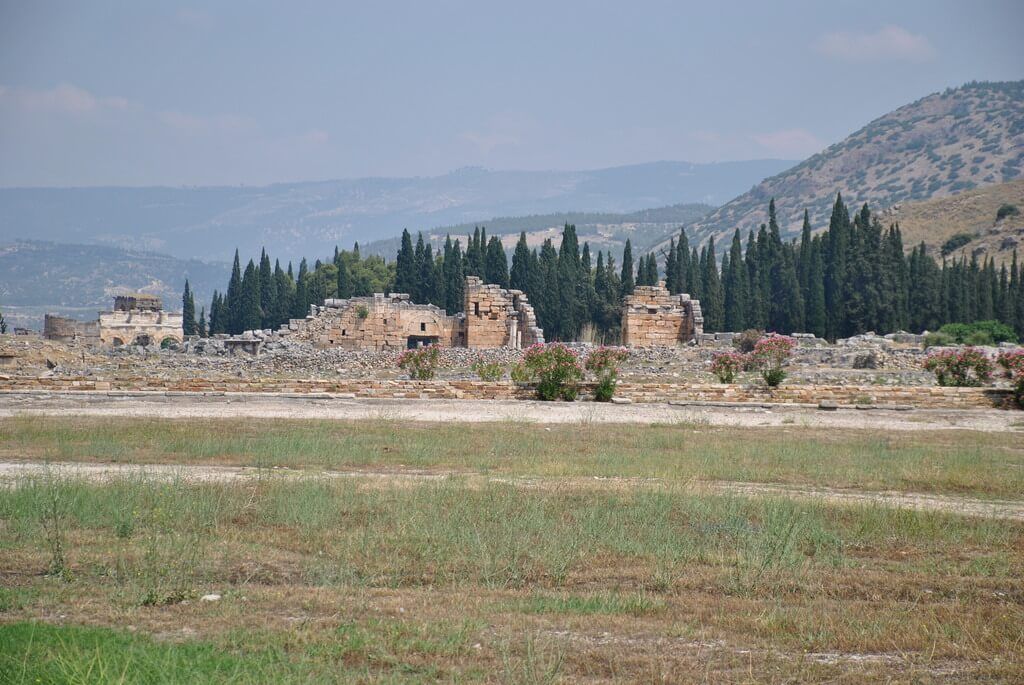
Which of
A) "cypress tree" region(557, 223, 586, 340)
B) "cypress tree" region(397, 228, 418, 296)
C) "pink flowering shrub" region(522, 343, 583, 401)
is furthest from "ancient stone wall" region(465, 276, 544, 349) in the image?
"pink flowering shrub" region(522, 343, 583, 401)

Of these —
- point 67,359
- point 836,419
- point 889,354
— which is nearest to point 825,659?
point 836,419

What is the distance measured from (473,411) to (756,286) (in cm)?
3971

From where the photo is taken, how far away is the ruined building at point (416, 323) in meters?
48.3

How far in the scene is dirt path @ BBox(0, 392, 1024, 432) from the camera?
21.9m

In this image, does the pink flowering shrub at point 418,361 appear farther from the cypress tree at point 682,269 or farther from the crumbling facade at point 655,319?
the cypress tree at point 682,269

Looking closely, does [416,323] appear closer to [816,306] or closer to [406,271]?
[406,271]

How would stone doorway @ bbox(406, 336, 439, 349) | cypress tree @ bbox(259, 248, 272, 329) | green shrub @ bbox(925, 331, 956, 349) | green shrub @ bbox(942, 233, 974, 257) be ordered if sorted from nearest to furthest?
1. green shrub @ bbox(925, 331, 956, 349)
2. stone doorway @ bbox(406, 336, 439, 349)
3. cypress tree @ bbox(259, 248, 272, 329)
4. green shrub @ bbox(942, 233, 974, 257)

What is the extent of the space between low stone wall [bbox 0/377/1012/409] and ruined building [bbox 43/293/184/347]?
4166 cm

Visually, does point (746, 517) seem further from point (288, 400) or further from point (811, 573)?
point (288, 400)

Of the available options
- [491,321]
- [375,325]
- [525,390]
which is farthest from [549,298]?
[525,390]

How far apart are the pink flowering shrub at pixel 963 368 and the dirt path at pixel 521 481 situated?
52.3ft

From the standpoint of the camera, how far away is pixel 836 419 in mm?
23359

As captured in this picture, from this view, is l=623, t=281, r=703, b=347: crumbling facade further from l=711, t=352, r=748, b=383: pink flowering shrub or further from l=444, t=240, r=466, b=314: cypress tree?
l=711, t=352, r=748, b=383: pink flowering shrub

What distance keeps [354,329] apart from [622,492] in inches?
1427
